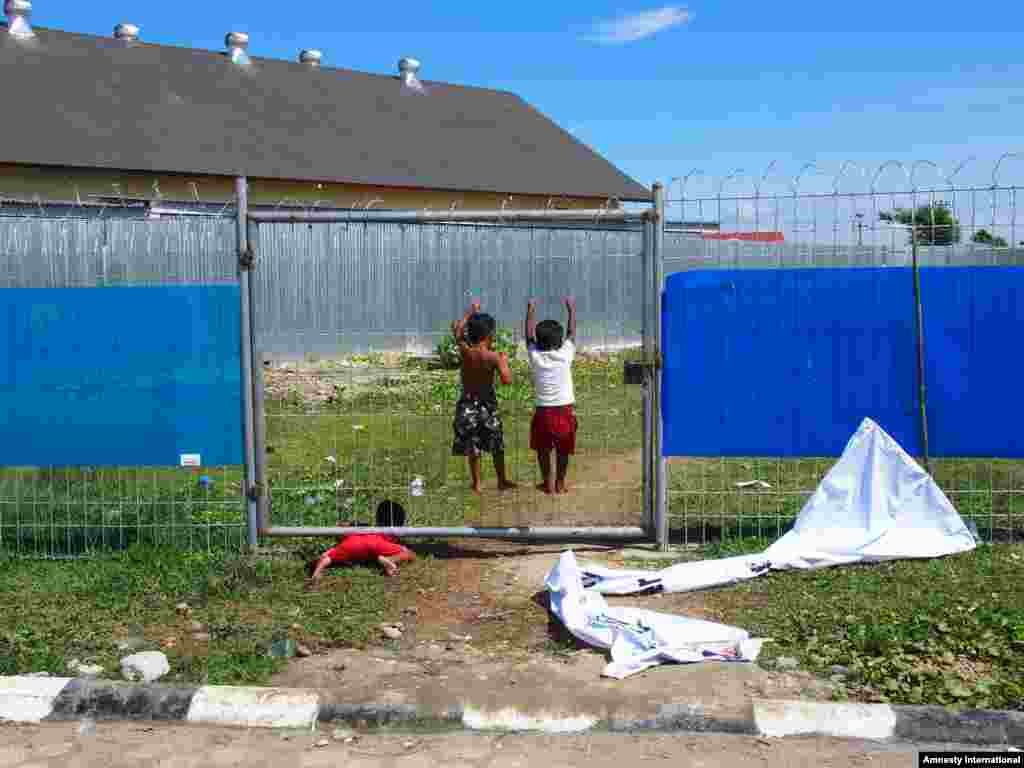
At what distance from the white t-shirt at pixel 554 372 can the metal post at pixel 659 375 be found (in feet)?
1.99

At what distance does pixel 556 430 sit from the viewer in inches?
287

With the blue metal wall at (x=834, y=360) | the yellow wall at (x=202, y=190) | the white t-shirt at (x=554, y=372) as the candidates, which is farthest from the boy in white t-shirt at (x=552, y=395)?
the yellow wall at (x=202, y=190)

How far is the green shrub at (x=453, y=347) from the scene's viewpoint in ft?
23.2

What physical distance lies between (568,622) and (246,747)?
170 centimetres

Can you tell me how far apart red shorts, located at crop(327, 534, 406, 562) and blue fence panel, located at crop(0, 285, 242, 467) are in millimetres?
898

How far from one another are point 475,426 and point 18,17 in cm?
2133

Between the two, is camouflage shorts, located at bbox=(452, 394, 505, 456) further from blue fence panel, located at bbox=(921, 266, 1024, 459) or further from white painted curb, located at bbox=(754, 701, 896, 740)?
white painted curb, located at bbox=(754, 701, 896, 740)

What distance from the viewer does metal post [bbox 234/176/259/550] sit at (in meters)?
6.96

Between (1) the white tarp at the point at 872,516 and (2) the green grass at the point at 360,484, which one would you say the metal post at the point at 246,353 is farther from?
(1) the white tarp at the point at 872,516

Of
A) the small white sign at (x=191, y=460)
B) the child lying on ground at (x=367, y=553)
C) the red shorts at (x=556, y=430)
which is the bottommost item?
the child lying on ground at (x=367, y=553)

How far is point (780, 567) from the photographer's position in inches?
256

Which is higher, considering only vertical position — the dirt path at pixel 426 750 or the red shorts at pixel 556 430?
the red shorts at pixel 556 430

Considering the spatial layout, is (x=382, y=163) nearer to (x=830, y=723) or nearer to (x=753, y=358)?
(x=753, y=358)

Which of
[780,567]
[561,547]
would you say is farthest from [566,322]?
[780,567]
